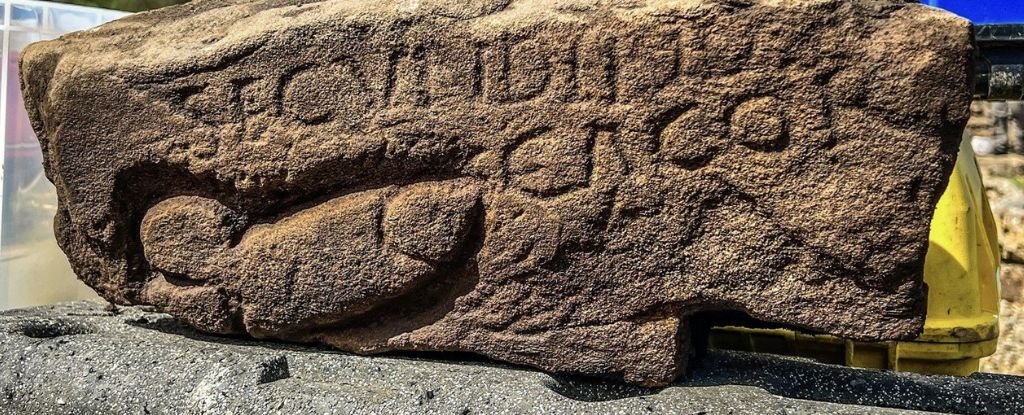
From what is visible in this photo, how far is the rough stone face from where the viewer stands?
4.04 ft

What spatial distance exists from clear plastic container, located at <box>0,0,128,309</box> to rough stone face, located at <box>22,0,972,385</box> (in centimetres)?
129

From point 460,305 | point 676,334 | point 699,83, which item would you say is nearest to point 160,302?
point 460,305

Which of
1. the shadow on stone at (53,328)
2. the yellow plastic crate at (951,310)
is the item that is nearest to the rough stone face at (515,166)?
the shadow on stone at (53,328)

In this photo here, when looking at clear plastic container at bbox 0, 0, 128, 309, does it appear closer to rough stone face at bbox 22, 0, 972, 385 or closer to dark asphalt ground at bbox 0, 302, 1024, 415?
rough stone face at bbox 22, 0, 972, 385

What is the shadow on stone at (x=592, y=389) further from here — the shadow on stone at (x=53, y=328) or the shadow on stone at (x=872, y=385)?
the shadow on stone at (x=53, y=328)

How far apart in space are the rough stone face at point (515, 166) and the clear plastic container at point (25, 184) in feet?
4.24

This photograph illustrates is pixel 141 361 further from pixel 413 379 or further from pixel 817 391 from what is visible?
pixel 817 391

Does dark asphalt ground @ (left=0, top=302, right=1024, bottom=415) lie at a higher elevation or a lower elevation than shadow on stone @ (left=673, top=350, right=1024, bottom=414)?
higher

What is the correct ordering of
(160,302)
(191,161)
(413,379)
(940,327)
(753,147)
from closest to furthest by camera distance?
(753,147)
(413,379)
(191,161)
(160,302)
(940,327)

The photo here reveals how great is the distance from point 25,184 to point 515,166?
231 cm

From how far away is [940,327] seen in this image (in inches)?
73.9

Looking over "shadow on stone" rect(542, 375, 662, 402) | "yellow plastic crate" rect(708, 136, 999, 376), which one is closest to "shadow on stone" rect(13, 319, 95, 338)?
"shadow on stone" rect(542, 375, 662, 402)

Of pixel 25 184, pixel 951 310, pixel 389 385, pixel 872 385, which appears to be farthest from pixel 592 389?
pixel 25 184

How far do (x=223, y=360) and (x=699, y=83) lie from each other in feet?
3.18
